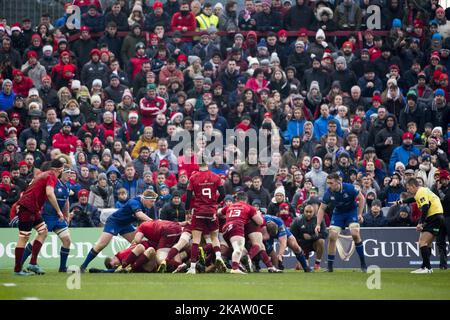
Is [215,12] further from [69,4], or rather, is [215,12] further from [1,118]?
[1,118]

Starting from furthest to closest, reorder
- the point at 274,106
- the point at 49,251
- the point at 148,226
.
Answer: the point at 274,106, the point at 49,251, the point at 148,226

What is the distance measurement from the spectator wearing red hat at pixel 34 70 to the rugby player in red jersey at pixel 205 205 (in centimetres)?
925

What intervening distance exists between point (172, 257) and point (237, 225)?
1.39 meters

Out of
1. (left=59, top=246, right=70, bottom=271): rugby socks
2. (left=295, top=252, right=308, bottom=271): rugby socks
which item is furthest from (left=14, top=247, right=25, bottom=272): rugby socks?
(left=295, top=252, right=308, bottom=271): rugby socks

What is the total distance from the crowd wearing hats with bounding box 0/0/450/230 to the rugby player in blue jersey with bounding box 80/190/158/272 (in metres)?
2.18

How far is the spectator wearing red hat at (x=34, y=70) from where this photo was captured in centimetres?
2839

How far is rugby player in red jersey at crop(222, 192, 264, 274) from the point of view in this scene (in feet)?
67.0

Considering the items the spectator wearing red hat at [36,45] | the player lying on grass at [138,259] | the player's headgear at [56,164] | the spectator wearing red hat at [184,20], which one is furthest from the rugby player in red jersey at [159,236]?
the spectator wearing red hat at [184,20]

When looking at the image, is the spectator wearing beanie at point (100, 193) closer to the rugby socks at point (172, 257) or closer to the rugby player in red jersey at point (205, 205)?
the rugby socks at point (172, 257)

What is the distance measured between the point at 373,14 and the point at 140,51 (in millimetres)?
6718

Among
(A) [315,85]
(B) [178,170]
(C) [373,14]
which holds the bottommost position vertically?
(B) [178,170]

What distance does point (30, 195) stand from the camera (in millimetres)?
19500

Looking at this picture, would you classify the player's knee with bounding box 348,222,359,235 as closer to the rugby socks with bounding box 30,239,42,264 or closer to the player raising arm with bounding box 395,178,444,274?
the player raising arm with bounding box 395,178,444,274
